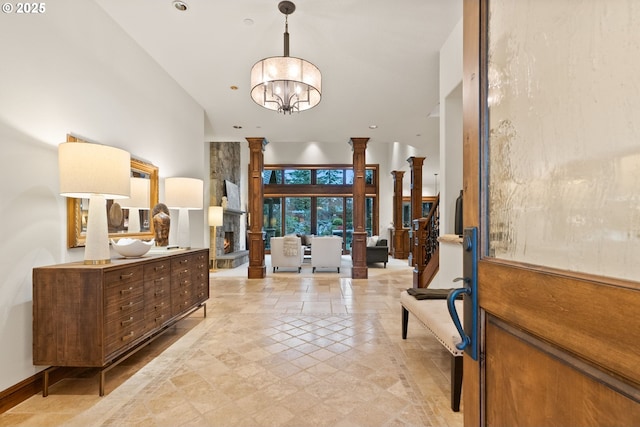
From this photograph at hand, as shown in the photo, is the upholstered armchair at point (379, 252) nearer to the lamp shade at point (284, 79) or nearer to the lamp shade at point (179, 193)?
the lamp shade at point (179, 193)

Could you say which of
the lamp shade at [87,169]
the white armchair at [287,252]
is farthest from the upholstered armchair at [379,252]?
the lamp shade at [87,169]

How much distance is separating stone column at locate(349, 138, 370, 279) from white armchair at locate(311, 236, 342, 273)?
29.7 inches

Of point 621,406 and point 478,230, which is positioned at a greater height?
point 478,230

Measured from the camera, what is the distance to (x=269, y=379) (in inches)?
86.0

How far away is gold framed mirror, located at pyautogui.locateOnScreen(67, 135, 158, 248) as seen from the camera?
7.62 ft

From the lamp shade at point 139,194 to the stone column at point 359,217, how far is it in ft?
13.4

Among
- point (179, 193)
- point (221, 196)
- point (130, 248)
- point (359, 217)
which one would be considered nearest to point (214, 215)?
point (221, 196)

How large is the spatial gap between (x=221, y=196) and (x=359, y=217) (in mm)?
4096

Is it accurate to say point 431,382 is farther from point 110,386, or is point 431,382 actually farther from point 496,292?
point 110,386

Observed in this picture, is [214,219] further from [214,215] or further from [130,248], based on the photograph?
[130,248]

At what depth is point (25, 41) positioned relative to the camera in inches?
77.8

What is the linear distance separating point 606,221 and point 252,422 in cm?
192

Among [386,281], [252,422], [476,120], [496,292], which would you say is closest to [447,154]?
[476,120]

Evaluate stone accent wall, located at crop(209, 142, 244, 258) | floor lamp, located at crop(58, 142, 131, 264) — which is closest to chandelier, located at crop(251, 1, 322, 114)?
floor lamp, located at crop(58, 142, 131, 264)
